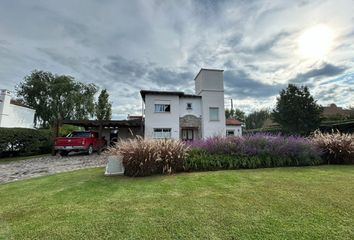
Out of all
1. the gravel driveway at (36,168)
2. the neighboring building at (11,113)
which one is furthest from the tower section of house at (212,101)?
the neighboring building at (11,113)

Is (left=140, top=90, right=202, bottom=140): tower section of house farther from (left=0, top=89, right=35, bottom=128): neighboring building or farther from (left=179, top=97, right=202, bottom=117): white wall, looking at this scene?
(left=0, top=89, right=35, bottom=128): neighboring building

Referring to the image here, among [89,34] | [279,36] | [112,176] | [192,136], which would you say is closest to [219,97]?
[192,136]

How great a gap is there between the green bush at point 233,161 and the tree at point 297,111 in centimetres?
1843

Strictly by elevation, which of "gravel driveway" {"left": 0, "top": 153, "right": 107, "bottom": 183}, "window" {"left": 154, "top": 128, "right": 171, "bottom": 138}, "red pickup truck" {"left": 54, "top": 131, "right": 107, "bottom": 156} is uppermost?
"window" {"left": 154, "top": 128, "right": 171, "bottom": 138}

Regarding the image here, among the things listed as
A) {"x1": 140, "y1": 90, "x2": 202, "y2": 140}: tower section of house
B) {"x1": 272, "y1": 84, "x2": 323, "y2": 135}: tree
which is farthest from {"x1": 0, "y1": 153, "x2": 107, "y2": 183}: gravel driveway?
{"x1": 272, "y1": 84, "x2": 323, "y2": 135}: tree

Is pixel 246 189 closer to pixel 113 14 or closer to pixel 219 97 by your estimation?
pixel 113 14

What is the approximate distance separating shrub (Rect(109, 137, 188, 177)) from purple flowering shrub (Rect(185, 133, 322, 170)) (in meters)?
0.50

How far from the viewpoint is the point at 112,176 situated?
19.6ft

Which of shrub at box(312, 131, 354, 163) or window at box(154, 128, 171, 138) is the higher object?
window at box(154, 128, 171, 138)

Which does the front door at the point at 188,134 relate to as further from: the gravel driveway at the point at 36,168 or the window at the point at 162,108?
the gravel driveway at the point at 36,168

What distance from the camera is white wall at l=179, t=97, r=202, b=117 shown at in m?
19.2

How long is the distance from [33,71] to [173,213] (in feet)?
143

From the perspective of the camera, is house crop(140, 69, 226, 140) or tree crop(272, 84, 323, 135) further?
tree crop(272, 84, 323, 135)

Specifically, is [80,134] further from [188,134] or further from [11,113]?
[11,113]
